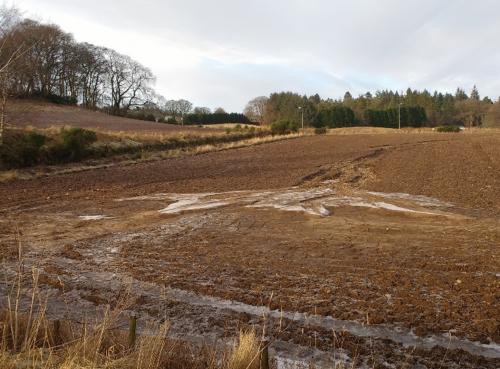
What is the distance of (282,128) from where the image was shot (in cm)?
5678

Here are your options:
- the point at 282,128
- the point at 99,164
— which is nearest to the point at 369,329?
the point at 99,164

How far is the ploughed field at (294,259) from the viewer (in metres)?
5.61

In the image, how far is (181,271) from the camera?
26.5 feet

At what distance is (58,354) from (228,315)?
8.87 ft

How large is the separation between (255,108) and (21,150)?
9370 centimetres

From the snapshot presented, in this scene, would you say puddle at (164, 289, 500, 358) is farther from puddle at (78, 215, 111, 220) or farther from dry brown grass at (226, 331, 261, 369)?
puddle at (78, 215, 111, 220)

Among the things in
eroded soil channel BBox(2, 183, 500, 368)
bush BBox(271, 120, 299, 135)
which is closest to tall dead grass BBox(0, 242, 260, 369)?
eroded soil channel BBox(2, 183, 500, 368)

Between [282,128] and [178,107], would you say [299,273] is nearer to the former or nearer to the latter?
[282,128]

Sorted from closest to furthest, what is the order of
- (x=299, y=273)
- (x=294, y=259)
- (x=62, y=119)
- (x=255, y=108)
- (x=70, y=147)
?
(x=299, y=273) → (x=294, y=259) → (x=70, y=147) → (x=62, y=119) → (x=255, y=108)

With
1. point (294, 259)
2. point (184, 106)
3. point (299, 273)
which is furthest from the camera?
point (184, 106)

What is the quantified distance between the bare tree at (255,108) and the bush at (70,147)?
83.7 m

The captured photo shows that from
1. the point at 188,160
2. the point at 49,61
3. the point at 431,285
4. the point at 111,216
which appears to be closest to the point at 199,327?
the point at 431,285

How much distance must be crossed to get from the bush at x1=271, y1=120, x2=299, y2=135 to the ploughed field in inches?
1447

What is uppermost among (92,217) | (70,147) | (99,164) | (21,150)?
(70,147)
